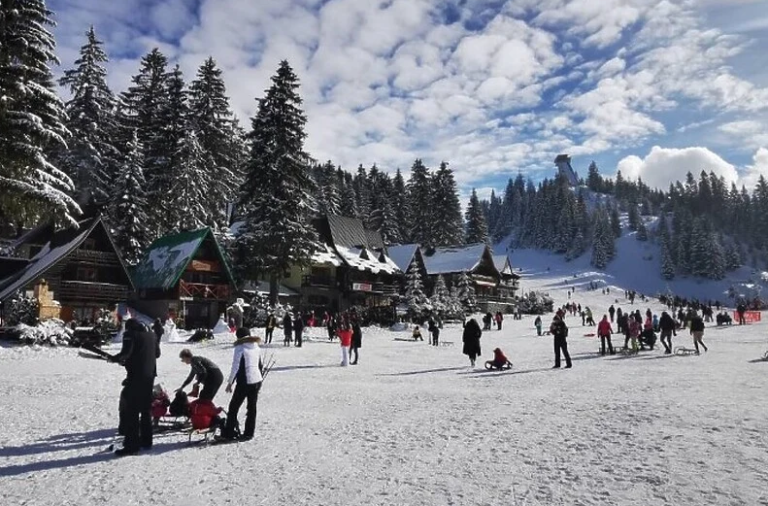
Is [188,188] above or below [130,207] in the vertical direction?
above

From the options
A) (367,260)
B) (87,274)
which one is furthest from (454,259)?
(87,274)

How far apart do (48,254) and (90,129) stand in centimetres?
1189

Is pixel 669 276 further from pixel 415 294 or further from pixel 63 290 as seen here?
pixel 63 290

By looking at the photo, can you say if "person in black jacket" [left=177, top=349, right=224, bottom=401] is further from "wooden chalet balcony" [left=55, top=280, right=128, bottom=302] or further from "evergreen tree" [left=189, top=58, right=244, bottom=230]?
"evergreen tree" [left=189, top=58, right=244, bottom=230]

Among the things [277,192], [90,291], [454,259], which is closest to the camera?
[90,291]

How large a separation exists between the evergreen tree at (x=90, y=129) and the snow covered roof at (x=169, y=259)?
215 inches

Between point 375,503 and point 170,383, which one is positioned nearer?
point 375,503

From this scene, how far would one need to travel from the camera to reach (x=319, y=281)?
47.7m

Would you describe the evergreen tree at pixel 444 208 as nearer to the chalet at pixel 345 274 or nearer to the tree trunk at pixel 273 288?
the chalet at pixel 345 274

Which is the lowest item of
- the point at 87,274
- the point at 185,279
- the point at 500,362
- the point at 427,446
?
the point at 427,446

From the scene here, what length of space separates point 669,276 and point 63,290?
11390 cm

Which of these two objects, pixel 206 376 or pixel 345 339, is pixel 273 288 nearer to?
pixel 345 339

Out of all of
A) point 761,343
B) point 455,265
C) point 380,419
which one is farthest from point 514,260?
point 380,419

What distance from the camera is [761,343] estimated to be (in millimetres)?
24500
